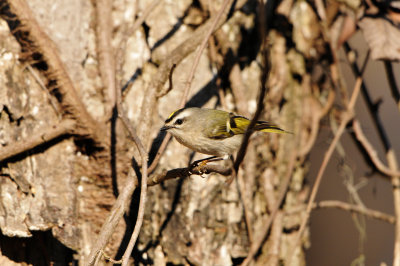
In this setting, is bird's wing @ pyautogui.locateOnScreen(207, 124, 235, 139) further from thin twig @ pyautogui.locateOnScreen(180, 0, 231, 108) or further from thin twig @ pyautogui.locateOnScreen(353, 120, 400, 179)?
thin twig @ pyautogui.locateOnScreen(353, 120, 400, 179)

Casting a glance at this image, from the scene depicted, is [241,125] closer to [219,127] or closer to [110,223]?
[219,127]

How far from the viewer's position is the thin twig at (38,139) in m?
2.29

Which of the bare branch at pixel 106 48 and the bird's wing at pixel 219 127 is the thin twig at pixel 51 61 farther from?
the bird's wing at pixel 219 127

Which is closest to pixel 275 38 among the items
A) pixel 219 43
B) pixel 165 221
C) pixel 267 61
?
pixel 219 43

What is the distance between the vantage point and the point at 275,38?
308 cm

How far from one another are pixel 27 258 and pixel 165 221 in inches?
30.6

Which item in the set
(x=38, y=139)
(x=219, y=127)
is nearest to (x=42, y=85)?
(x=38, y=139)

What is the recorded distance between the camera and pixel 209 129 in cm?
262

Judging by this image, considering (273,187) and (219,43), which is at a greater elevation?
(219,43)

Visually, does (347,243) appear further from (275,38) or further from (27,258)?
(27,258)

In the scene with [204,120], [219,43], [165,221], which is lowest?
[165,221]

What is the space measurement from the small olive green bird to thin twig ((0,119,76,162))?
0.52 m

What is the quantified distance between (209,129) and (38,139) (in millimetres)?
945

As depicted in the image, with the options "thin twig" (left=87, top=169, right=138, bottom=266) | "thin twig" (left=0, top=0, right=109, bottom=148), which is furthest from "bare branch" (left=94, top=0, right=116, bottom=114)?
"thin twig" (left=87, top=169, right=138, bottom=266)
